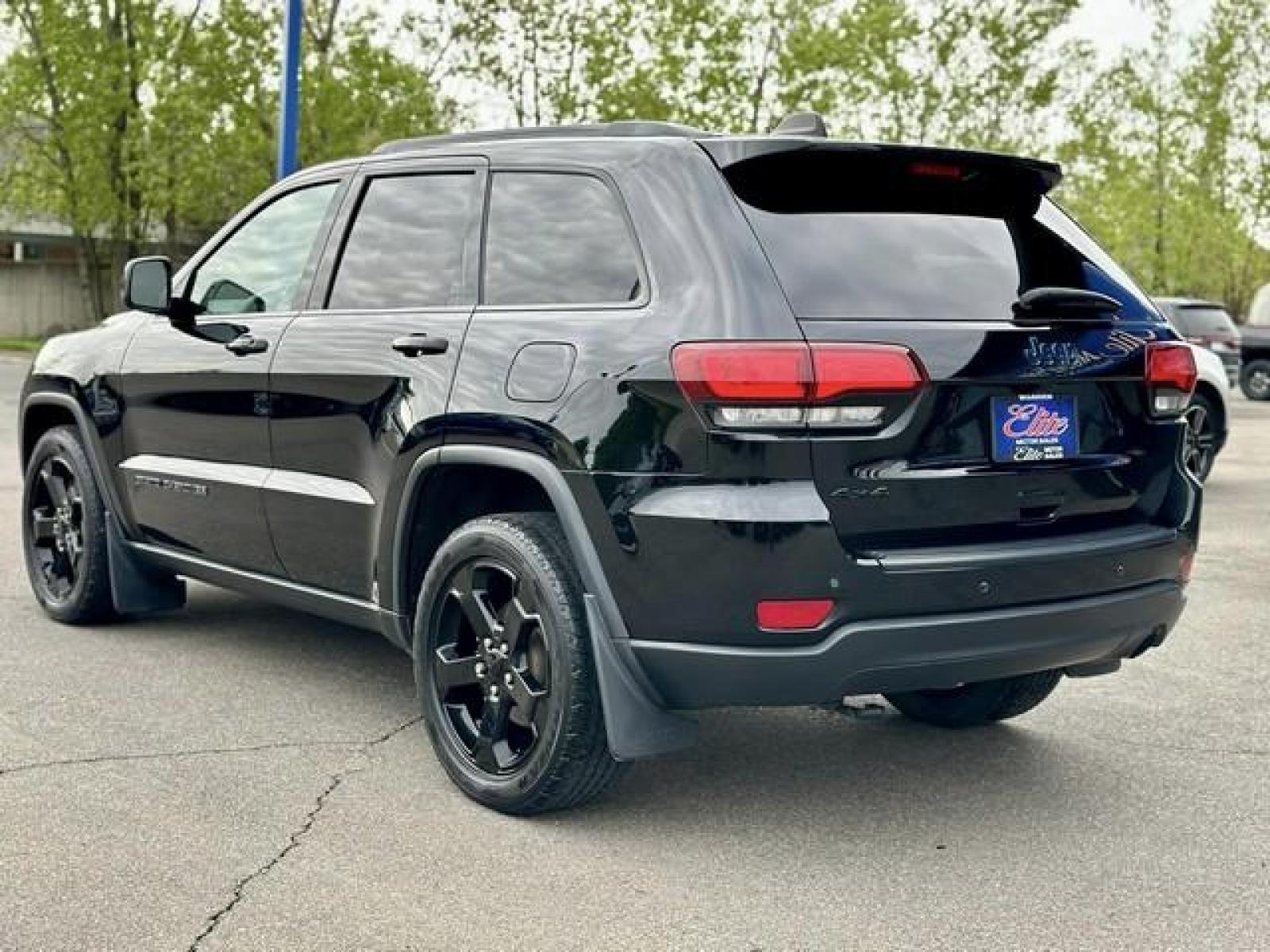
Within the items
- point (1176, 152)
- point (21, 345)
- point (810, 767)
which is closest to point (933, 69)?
point (1176, 152)

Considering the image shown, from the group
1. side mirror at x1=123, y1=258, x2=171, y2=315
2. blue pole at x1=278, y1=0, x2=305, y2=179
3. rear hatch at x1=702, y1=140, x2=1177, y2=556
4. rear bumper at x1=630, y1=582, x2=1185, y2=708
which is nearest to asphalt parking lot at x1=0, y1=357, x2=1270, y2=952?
rear bumper at x1=630, y1=582, x2=1185, y2=708

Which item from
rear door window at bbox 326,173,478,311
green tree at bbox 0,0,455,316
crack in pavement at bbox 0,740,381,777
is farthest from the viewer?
green tree at bbox 0,0,455,316

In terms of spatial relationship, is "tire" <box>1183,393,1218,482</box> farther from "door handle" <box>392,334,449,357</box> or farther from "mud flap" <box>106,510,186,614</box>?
"door handle" <box>392,334,449,357</box>

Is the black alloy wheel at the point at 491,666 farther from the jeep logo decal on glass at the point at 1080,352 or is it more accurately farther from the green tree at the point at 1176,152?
the green tree at the point at 1176,152

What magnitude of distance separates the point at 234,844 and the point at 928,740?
7.12 ft

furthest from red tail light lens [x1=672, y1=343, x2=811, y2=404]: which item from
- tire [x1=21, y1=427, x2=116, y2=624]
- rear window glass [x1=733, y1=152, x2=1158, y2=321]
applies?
tire [x1=21, y1=427, x2=116, y2=624]

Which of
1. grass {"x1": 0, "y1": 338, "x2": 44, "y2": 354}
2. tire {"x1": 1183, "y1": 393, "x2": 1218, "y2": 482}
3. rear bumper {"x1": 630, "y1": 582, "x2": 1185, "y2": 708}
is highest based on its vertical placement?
rear bumper {"x1": 630, "y1": 582, "x2": 1185, "y2": 708}

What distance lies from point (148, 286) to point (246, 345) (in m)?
0.50

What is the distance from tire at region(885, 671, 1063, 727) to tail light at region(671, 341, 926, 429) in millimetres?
1522

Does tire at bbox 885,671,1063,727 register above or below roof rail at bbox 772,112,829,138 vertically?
below

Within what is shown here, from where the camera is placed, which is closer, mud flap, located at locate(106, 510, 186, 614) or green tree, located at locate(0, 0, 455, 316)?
mud flap, located at locate(106, 510, 186, 614)

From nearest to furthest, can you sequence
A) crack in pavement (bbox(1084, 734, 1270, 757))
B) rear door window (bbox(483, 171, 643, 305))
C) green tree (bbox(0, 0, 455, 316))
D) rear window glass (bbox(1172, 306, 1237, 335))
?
rear door window (bbox(483, 171, 643, 305)), crack in pavement (bbox(1084, 734, 1270, 757)), rear window glass (bbox(1172, 306, 1237, 335)), green tree (bbox(0, 0, 455, 316))

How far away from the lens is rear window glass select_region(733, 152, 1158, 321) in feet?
12.3

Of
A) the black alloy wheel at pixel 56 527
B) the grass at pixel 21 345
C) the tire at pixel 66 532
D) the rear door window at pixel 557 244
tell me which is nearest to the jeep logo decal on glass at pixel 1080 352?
the rear door window at pixel 557 244
